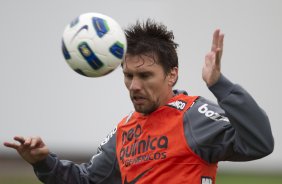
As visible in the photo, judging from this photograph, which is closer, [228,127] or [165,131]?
[228,127]

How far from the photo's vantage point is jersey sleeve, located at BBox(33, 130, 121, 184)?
487 cm

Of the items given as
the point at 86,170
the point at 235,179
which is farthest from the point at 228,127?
the point at 235,179

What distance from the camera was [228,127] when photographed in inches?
164

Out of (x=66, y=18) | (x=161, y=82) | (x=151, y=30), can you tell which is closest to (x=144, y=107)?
(x=161, y=82)

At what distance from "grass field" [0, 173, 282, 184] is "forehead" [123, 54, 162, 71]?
6695 millimetres

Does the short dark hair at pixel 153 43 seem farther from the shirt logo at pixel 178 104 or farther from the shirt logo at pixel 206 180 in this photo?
the shirt logo at pixel 206 180

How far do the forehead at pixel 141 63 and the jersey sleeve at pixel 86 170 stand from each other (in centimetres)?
69

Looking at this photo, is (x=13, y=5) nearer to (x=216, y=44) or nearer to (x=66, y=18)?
(x=66, y=18)

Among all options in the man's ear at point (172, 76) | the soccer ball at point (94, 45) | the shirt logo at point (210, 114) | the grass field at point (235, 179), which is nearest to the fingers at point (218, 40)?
the shirt logo at point (210, 114)

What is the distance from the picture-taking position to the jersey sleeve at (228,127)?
3.85 meters

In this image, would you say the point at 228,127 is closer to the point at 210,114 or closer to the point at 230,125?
the point at 230,125

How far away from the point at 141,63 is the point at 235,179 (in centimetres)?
837

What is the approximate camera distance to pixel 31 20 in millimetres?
10984

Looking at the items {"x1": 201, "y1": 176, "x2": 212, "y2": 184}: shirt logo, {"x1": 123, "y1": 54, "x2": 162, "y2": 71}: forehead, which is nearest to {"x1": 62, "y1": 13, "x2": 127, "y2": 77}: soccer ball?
{"x1": 123, "y1": 54, "x2": 162, "y2": 71}: forehead
